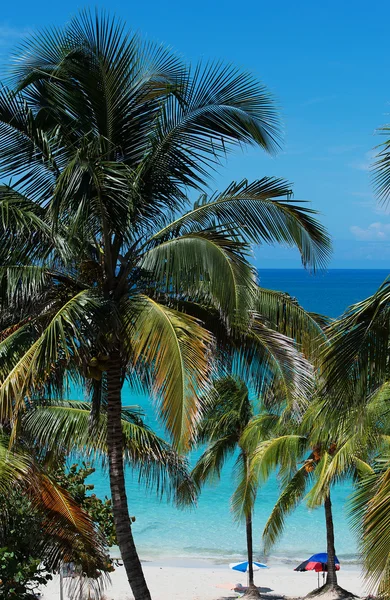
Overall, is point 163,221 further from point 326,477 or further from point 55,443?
point 326,477

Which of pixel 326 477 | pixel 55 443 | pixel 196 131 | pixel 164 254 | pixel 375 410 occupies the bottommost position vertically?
pixel 326 477

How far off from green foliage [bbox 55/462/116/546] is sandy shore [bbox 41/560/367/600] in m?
6.36

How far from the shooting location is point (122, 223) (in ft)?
30.6

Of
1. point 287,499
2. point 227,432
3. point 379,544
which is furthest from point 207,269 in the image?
point 227,432

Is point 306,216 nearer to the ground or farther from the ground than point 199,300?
farther from the ground

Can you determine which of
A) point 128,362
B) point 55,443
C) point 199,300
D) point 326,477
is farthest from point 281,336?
point 326,477

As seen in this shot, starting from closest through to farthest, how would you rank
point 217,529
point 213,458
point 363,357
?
point 363,357 → point 213,458 → point 217,529

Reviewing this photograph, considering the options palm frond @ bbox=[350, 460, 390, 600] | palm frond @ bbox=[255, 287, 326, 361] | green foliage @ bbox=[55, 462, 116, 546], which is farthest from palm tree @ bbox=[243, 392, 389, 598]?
palm frond @ bbox=[350, 460, 390, 600]

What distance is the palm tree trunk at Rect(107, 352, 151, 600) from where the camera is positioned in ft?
31.2

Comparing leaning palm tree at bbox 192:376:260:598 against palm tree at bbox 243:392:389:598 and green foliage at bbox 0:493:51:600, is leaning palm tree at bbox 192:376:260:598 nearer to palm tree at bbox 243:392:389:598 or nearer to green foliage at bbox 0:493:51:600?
palm tree at bbox 243:392:389:598

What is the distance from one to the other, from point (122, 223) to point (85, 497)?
666 cm

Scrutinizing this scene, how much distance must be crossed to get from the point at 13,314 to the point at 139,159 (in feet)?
7.96

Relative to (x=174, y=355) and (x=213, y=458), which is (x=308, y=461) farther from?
(x=174, y=355)

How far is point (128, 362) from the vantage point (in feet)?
32.1
